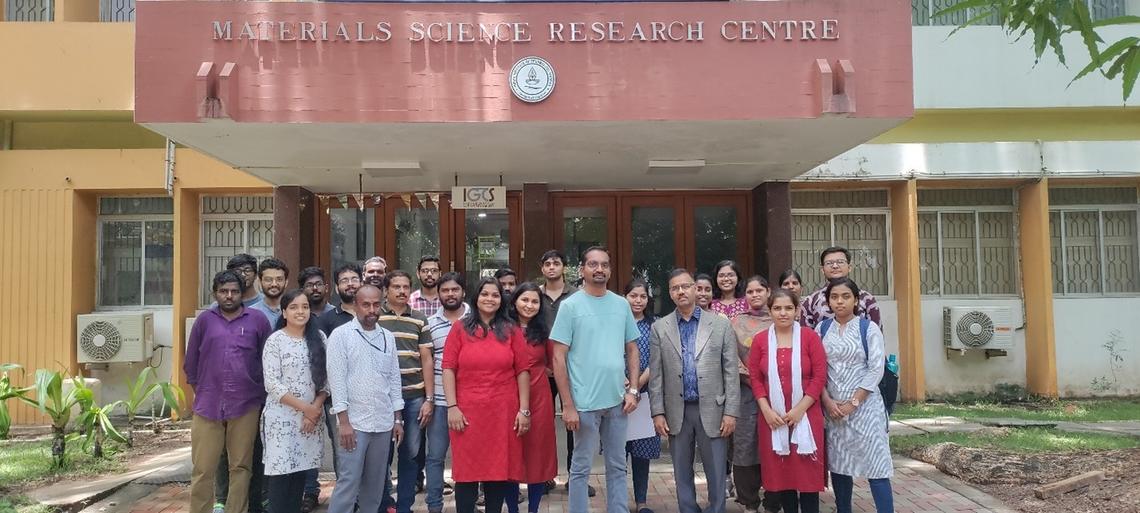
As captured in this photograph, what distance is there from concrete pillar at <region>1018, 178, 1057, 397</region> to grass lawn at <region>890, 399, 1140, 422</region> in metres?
0.38

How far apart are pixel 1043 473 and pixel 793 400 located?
8.43 feet

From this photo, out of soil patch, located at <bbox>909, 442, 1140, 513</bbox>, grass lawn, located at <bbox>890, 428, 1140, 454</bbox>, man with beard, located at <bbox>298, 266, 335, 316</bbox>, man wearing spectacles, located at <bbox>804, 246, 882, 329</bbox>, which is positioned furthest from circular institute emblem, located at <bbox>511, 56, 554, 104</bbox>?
grass lawn, located at <bbox>890, 428, 1140, 454</bbox>

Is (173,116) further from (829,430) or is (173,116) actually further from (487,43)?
(829,430)

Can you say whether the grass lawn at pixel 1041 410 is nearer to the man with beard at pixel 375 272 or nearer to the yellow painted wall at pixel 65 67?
→ the man with beard at pixel 375 272

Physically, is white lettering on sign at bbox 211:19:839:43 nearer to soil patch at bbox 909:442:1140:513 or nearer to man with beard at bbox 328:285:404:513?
man with beard at bbox 328:285:404:513

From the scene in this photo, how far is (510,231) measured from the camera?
834cm

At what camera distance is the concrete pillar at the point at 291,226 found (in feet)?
25.2

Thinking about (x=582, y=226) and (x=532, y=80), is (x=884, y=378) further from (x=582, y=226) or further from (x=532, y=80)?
(x=582, y=226)

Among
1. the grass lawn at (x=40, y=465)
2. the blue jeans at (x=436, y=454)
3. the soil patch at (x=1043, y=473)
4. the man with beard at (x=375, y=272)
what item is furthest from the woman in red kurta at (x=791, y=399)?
the grass lawn at (x=40, y=465)

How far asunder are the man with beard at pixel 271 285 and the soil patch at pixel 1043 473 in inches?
194

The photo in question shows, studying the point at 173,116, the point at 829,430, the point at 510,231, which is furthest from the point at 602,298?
the point at 510,231

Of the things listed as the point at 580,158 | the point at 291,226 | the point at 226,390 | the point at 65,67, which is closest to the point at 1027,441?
the point at 580,158

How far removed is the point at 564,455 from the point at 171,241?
6075mm

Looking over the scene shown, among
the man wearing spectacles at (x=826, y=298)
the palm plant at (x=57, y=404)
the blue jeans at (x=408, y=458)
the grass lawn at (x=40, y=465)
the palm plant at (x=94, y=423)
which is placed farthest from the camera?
the palm plant at (x=94, y=423)
